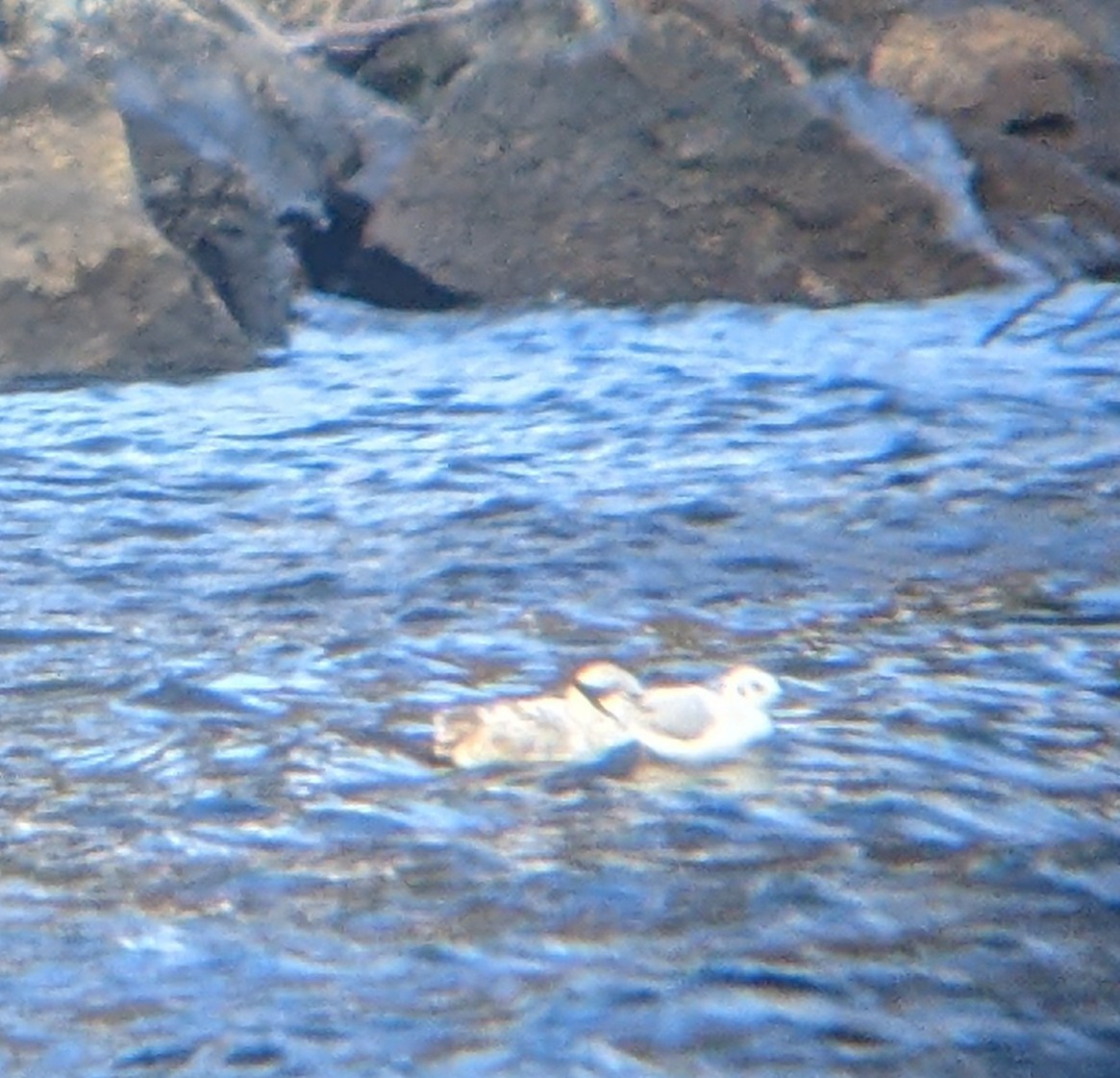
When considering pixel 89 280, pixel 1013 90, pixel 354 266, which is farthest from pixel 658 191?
pixel 89 280

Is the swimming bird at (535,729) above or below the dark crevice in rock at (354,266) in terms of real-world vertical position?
above

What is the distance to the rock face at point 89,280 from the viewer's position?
226 inches

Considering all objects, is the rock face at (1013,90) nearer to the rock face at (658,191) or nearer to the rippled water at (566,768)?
the rock face at (658,191)

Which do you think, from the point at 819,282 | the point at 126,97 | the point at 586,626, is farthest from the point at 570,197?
the point at 586,626

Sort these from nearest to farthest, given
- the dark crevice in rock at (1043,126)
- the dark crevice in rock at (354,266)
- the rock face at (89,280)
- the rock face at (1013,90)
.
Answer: the rock face at (89,280)
the dark crevice in rock at (354,266)
the rock face at (1013,90)
the dark crevice in rock at (1043,126)

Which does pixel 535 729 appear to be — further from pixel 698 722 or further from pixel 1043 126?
pixel 1043 126

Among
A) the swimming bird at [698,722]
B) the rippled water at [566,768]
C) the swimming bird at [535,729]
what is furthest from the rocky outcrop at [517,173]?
the swimming bird at [698,722]

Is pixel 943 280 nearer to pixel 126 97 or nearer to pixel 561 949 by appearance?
pixel 126 97

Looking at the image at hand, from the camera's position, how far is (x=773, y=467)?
4.52 meters

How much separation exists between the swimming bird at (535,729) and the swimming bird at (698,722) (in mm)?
34

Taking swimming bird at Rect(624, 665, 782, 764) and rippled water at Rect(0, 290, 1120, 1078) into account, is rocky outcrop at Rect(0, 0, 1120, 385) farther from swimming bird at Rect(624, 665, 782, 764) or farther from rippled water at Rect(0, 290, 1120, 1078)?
swimming bird at Rect(624, 665, 782, 764)

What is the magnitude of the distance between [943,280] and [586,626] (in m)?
3.42

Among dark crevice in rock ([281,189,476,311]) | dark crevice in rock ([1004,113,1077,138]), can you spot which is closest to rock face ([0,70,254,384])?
dark crevice in rock ([281,189,476,311])

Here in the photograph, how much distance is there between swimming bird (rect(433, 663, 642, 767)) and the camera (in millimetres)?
2838
